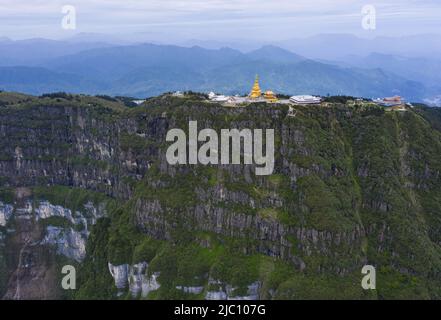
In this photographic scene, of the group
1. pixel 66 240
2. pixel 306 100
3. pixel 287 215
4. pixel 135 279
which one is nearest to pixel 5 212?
pixel 66 240

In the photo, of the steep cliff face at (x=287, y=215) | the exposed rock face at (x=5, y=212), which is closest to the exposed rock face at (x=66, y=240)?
the exposed rock face at (x=5, y=212)

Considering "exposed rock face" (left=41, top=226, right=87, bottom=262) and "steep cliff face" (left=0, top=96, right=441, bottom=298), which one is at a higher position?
"steep cliff face" (left=0, top=96, right=441, bottom=298)

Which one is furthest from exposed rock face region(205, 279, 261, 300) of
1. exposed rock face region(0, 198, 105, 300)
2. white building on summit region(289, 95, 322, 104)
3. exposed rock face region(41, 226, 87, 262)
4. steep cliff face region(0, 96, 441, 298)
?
exposed rock face region(41, 226, 87, 262)

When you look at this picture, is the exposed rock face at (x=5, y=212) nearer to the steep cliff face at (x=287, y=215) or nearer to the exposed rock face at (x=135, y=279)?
the steep cliff face at (x=287, y=215)

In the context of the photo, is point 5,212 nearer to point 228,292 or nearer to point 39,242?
point 39,242

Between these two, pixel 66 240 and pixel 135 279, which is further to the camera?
pixel 66 240

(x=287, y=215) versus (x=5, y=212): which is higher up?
(x=287, y=215)

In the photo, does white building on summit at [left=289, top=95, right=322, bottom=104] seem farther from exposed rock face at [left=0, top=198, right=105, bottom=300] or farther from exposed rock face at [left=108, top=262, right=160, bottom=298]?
exposed rock face at [left=0, top=198, right=105, bottom=300]

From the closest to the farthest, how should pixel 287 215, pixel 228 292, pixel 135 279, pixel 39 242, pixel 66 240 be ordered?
pixel 228 292
pixel 287 215
pixel 135 279
pixel 39 242
pixel 66 240

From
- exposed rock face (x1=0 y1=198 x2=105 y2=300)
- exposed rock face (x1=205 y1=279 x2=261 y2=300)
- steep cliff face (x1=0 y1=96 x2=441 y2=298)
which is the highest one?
steep cliff face (x1=0 y1=96 x2=441 y2=298)
